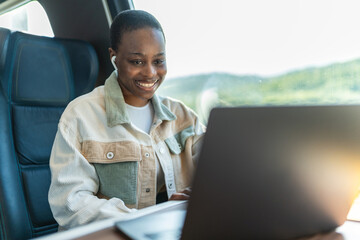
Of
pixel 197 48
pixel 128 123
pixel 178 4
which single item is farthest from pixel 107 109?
pixel 178 4

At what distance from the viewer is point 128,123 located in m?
1.10

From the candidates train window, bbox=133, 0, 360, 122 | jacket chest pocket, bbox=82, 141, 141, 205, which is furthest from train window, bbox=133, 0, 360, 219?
Result: jacket chest pocket, bbox=82, 141, 141, 205

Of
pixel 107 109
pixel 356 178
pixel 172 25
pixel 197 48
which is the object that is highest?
pixel 172 25

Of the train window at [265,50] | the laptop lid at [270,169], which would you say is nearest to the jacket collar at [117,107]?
the train window at [265,50]

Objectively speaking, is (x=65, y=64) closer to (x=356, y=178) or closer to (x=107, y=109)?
(x=107, y=109)

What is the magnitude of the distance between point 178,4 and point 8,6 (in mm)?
1555

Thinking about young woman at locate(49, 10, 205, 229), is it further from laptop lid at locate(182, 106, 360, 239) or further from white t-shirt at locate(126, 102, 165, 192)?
laptop lid at locate(182, 106, 360, 239)

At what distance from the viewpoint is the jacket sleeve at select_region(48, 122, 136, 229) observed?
873 millimetres

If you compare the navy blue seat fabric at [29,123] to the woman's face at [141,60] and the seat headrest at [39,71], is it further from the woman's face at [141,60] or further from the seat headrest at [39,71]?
the woman's face at [141,60]

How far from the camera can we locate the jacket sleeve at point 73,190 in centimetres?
87

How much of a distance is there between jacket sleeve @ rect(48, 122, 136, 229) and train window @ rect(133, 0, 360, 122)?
40 cm

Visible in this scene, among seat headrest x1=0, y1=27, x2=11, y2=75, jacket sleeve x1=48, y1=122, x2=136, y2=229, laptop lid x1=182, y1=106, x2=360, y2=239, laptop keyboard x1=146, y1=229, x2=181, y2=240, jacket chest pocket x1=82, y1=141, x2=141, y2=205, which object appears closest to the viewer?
laptop lid x1=182, y1=106, x2=360, y2=239

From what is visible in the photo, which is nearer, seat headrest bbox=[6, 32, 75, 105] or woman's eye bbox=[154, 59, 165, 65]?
woman's eye bbox=[154, 59, 165, 65]

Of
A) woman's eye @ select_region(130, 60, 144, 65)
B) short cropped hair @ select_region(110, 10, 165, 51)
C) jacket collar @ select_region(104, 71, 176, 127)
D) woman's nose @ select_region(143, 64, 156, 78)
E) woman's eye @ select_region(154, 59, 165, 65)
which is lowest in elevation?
jacket collar @ select_region(104, 71, 176, 127)
